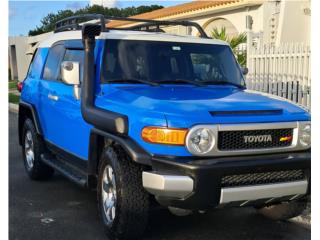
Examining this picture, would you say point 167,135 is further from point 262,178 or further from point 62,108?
point 62,108

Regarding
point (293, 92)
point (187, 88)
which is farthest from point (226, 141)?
point (293, 92)

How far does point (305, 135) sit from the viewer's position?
434cm

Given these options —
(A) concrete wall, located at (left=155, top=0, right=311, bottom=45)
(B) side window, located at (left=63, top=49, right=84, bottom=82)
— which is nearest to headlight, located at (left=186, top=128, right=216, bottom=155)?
(B) side window, located at (left=63, top=49, right=84, bottom=82)

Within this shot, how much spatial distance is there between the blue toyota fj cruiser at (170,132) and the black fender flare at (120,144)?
1cm

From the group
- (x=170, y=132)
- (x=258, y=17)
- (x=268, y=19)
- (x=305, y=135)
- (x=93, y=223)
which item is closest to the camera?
(x=170, y=132)

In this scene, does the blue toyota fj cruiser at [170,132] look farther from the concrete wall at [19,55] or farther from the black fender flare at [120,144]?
the concrete wall at [19,55]

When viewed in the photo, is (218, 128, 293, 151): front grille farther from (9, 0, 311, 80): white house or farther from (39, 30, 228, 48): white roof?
(9, 0, 311, 80): white house

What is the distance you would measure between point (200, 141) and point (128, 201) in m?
0.82

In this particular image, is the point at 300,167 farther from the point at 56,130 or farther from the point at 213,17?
the point at 213,17

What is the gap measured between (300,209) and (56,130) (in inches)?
122

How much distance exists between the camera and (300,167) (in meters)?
4.15

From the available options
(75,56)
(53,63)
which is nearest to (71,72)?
(75,56)

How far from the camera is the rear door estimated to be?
5.26 meters

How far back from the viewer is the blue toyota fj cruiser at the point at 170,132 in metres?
3.89
